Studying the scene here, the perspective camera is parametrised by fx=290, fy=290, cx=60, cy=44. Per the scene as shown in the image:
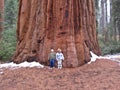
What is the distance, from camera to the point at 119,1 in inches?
1277

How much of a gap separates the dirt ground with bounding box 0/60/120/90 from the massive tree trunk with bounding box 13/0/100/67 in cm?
85

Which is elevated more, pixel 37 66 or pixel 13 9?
pixel 13 9

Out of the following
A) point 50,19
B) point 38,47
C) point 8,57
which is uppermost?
point 50,19

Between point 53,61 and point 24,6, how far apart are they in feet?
12.4

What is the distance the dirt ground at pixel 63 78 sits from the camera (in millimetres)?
10180

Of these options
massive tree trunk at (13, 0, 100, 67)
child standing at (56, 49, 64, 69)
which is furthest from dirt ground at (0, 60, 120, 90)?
massive tree trunk at (13, 0, 100, 67)

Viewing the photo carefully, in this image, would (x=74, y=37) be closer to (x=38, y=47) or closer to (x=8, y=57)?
(x=38, y=47)

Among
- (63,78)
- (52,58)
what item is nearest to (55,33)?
(52,58)

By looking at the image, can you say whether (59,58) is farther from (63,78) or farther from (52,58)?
(63,78)

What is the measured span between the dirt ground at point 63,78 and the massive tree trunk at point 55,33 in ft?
2.77

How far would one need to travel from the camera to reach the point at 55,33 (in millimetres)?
13133

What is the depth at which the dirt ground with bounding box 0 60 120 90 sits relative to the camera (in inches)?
401

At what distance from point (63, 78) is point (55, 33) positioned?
9.20 ft

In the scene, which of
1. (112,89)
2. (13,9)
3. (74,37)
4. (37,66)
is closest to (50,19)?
(74,37)
